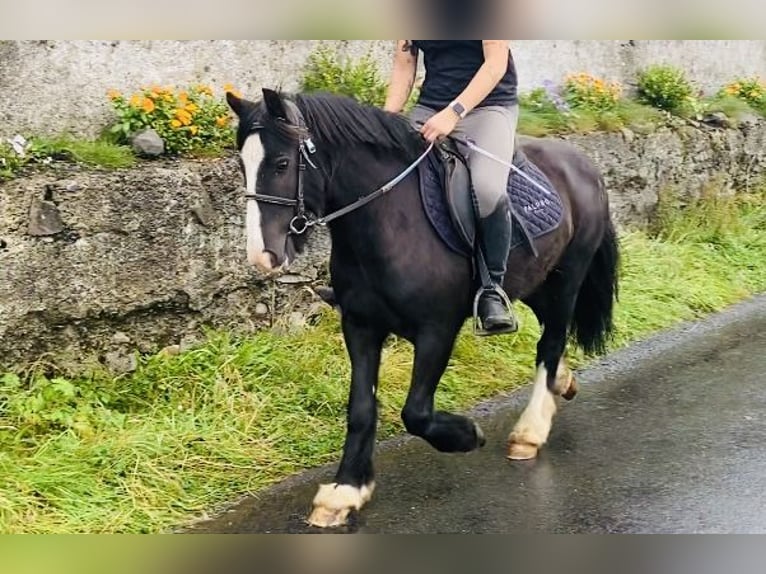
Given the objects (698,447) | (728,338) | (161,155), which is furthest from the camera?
(728,338)

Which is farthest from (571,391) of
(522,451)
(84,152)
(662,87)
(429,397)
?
(662,87)

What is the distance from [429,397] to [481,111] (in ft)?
4.97

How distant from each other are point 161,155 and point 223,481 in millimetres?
2224

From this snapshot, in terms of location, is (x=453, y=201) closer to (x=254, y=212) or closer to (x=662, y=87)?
(x=254, y=212)

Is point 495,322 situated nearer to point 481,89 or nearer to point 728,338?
point 481,89

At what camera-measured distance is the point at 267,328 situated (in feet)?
20.8

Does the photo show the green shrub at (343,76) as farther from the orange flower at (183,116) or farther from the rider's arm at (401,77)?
the rider's arm at (401,77)

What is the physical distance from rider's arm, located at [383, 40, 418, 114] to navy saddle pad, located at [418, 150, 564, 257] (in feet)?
1.64

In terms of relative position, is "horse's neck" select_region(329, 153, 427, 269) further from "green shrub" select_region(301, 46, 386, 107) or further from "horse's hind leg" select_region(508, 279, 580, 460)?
"green shrub" select_region(301, 46, 386, 107)

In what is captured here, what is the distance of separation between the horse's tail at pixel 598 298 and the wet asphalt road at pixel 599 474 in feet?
1.44

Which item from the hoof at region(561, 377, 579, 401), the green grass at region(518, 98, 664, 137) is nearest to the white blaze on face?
the hoof at region(561, 377, 579, 401)

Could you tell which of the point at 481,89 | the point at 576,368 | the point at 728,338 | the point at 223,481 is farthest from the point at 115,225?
the point at 728,338

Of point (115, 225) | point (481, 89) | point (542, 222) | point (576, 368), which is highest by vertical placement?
point (481, 89)

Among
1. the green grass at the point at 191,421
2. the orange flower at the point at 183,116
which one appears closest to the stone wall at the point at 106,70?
the orange flower at the point at 183,116
